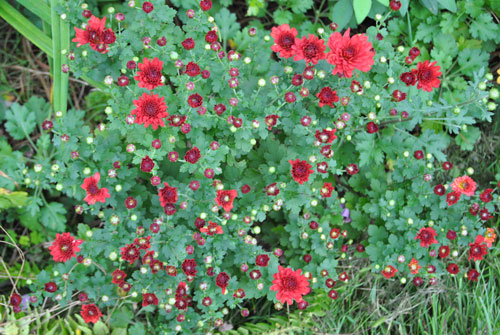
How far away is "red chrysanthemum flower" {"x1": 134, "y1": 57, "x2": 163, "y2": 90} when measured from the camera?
2.48 metres

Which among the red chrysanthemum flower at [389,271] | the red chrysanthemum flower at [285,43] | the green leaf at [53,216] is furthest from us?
the green leaf at [53,216]

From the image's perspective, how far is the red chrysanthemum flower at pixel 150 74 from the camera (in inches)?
97.7

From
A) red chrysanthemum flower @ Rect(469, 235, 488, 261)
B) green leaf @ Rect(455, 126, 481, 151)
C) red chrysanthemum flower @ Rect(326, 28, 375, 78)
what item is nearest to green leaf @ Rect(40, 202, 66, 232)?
red chrysanthemum flower @ Rect(326, 28, 375, 78)

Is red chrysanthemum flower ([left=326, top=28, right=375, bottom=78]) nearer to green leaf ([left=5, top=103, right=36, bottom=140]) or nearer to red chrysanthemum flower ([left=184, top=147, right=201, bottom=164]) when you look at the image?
red chrysanthemum flower ([left=184, top=147, right=201, bottom=164])

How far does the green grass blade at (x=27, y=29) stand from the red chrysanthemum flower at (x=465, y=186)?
288 centimetres

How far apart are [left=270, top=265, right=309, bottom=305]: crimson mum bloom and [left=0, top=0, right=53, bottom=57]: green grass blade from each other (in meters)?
2.22

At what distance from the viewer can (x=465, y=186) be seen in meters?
2.81

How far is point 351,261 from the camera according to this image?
Answer: 3.37 meters

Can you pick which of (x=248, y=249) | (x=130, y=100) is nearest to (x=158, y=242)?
(x=248, y=249)

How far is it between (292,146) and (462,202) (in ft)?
3.96

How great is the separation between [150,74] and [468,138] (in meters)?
2.42

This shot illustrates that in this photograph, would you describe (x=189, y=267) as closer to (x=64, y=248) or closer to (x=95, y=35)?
(x=64, y=248)

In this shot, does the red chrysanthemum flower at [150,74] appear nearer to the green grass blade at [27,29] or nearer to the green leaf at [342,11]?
the green grass blade at [27,29]

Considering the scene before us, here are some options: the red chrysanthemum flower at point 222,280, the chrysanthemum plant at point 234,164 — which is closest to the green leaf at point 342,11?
the chrysanthemum plant at point 234,164
